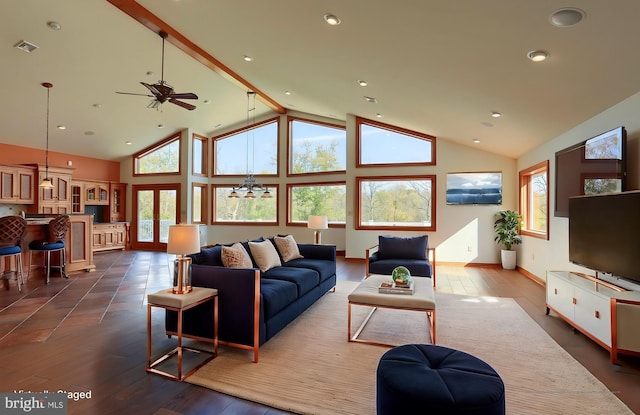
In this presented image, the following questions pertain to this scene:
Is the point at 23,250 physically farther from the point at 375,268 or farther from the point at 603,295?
the point at 603,295

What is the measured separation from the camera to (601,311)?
2854 mm

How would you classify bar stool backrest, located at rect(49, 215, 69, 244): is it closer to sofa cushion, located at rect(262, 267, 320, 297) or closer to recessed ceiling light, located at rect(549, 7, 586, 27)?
sofa cushion, located at rect(262, 267, 320, 297)

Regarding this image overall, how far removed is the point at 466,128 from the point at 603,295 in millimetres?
3973

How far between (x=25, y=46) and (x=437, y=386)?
6894 millimetres

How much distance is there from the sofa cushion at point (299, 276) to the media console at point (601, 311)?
280cm

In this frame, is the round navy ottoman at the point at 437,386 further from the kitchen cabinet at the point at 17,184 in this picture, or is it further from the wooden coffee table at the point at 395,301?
the kitchen cabinet at the point at 17,184

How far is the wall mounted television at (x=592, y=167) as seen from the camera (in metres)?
3.34

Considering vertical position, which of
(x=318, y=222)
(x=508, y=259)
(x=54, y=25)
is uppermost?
(x=54, y=25)

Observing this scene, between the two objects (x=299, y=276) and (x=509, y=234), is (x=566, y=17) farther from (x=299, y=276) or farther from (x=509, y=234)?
(x=509, y=234)

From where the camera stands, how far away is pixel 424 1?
2719 millimetres

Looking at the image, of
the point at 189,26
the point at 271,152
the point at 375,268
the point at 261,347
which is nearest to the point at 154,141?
the point at 271,152

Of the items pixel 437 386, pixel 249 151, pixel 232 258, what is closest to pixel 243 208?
pixel 249 151

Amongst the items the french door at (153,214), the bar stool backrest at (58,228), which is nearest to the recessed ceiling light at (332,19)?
the bar stool backrest at (58,228)

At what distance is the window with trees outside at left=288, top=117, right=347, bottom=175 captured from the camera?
9.06m
